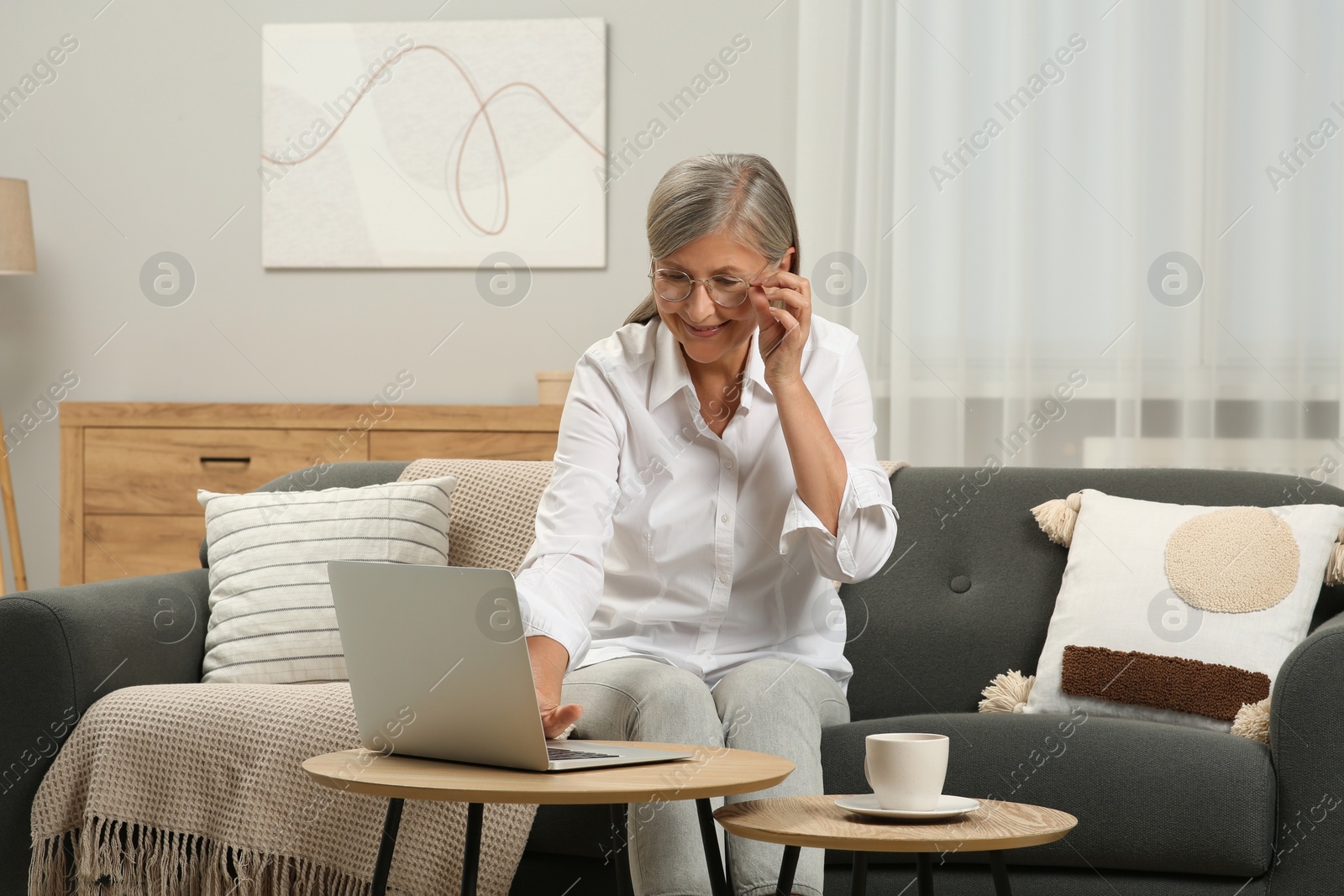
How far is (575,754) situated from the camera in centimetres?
114

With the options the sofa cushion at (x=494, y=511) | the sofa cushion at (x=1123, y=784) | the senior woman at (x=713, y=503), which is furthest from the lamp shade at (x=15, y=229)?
the sofa cushion at (x=1123, y=784)

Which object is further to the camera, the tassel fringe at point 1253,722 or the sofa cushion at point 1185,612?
the sofa cushion at point 1185,612

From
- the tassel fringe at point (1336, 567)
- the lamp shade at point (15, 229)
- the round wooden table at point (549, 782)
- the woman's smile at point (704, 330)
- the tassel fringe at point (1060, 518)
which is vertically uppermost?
the lamp shade at point (15, 229)

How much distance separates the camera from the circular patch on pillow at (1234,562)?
1.82m

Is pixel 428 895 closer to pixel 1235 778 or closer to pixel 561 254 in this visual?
pixel 1235 778

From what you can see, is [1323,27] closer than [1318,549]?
No

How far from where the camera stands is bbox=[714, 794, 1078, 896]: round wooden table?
3.22ft

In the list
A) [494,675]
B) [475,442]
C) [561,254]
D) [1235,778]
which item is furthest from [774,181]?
[561,254]

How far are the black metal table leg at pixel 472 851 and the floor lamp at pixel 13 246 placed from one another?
2554mm

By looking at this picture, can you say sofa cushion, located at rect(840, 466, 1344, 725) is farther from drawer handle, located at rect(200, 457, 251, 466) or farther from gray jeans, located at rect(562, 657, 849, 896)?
drawer handle, located at rect(200, 457, 251, 466)

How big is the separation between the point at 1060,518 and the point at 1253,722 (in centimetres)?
46

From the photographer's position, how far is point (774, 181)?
1579mm

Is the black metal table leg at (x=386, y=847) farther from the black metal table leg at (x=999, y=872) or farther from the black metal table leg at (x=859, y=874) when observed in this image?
the black metal table leg at (x=999, y=872)

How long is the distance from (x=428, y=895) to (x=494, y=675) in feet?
2.22
